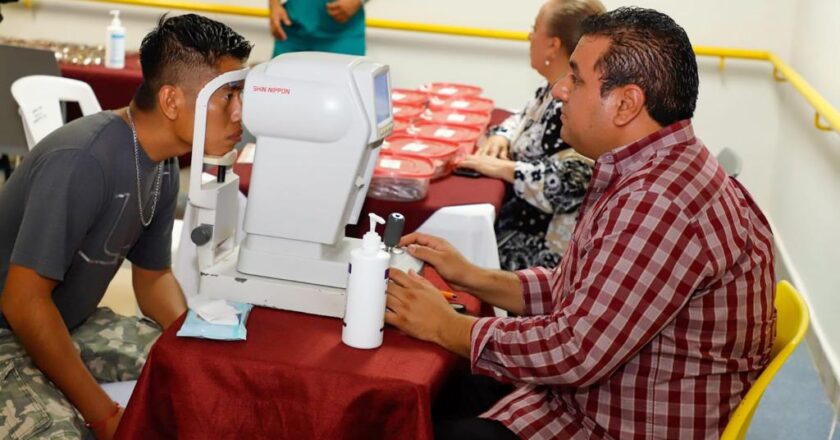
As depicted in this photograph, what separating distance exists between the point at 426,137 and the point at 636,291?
1.58 metres

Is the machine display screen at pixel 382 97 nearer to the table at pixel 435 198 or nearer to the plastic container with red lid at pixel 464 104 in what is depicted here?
the table at pixel 435 198

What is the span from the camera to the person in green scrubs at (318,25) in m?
3.91

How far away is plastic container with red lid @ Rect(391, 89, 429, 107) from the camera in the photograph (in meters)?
3.36

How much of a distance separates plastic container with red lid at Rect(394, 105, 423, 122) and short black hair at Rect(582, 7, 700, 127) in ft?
5.20

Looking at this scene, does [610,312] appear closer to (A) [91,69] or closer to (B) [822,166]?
(B) [822,166]

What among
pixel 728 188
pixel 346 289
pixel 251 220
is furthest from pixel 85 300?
pixel 728 188

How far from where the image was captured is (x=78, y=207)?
1.68 meters

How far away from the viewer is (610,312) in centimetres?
144

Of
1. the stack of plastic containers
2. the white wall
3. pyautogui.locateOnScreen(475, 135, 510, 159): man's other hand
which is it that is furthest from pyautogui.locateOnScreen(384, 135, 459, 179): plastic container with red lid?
the white wall

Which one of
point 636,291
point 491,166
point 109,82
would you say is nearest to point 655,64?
point 636,291

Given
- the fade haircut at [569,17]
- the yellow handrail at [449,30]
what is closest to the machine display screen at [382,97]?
the fade haircut at [569,17]

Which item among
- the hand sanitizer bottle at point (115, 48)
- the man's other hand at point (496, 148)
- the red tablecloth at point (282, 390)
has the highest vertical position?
the hand sanitizer bottle at point (115, 48)

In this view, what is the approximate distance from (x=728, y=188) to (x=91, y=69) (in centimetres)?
277

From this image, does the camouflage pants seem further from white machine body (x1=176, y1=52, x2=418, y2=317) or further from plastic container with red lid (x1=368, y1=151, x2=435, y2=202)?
plastic container with red lid (x1=368, y1=151, x2=435, y2=202)
